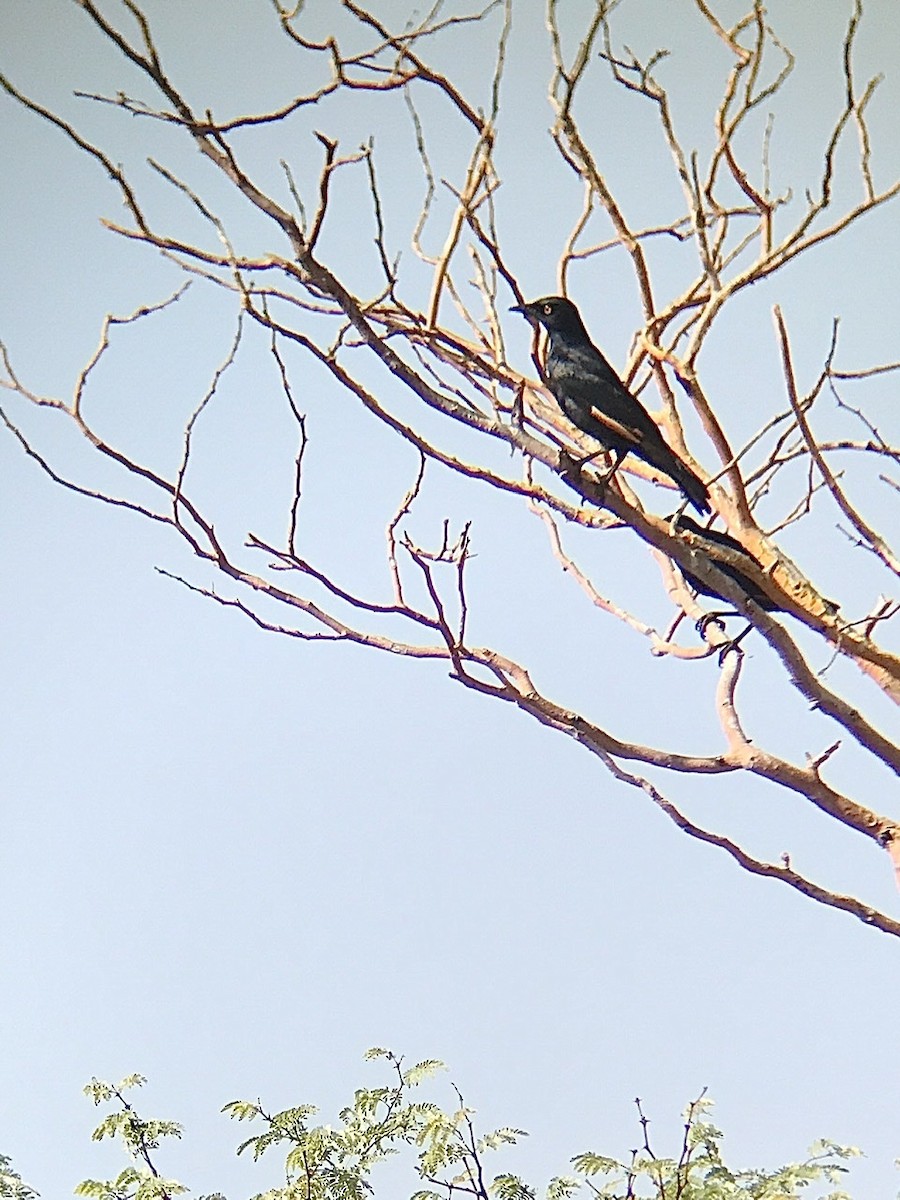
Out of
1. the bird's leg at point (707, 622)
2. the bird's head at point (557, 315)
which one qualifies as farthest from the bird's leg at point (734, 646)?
the bird's head at point (557, 315)

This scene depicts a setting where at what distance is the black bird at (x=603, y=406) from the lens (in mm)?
1561

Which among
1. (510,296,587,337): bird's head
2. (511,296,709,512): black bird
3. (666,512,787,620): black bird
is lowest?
(666,512,787,620): black bird

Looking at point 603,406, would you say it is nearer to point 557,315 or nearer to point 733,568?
point 557,315

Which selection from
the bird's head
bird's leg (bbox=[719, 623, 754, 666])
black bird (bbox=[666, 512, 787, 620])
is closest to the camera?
black bird (bbox=[666, 512, 787, 620])

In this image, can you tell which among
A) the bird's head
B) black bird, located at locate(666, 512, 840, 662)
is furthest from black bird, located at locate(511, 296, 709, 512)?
black bird, located at locate(666, 512, 840, 662)

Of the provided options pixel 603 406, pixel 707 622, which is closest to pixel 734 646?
pixel 707 622

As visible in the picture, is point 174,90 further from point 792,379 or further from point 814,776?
Result: point 814,776

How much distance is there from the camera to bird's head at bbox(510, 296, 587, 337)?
174 cm

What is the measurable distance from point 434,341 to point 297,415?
44 cm

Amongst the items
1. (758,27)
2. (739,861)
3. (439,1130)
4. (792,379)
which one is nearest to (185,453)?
(792,379)

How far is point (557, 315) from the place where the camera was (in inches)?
70.0

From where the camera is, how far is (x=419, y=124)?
1.62 meters

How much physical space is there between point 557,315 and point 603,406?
27cm

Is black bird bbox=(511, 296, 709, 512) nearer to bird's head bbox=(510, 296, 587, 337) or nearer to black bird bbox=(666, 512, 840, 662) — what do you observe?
bird's head bbox=(510, 296, 587, 337)
